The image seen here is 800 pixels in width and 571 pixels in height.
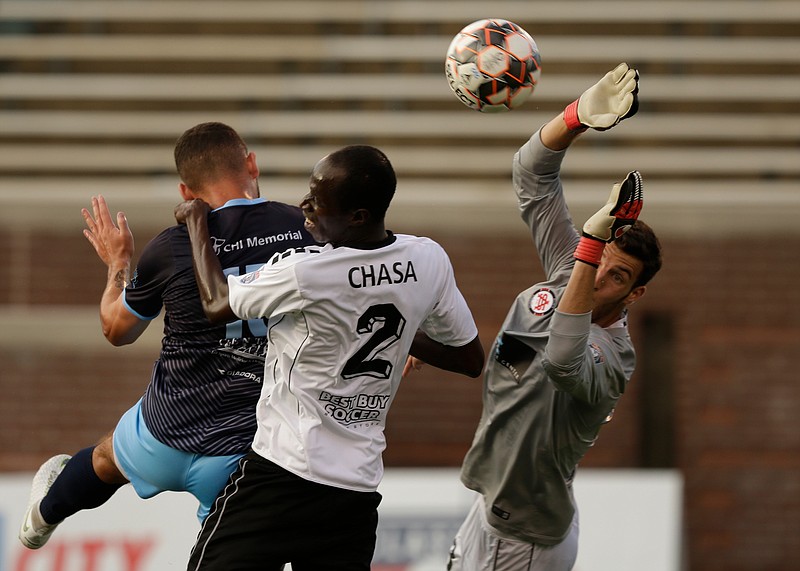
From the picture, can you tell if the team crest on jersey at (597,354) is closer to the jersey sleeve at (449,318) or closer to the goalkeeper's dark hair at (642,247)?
the goalkeeper's dark hair at (642,247)

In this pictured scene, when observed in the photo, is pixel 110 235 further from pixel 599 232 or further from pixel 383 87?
pixel 383 87

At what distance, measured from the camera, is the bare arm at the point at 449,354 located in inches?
161

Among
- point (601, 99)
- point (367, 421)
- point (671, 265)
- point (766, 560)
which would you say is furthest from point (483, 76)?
point (766, 560)

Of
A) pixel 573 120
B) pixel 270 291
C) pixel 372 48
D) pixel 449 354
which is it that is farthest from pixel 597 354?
pixel 372 48

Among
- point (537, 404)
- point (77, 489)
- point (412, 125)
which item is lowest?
point (77, 489)

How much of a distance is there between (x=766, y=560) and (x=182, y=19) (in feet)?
20.0

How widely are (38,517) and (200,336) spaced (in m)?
1.11

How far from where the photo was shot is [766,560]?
30.1ft

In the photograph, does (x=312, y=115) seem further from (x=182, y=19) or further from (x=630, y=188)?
(x=630, y=188)

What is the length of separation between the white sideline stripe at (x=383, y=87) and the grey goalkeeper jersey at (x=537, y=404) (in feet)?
16.9

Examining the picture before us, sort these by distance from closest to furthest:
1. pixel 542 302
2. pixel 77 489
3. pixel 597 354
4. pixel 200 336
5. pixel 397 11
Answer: pixel 200 336, pixel 597 354, pixel 77 489, pixel 542 302, pixel 397 11

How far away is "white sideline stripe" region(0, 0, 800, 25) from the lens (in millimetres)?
9469

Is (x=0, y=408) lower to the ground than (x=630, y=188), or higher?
lower

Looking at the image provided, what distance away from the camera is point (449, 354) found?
4.11 m
